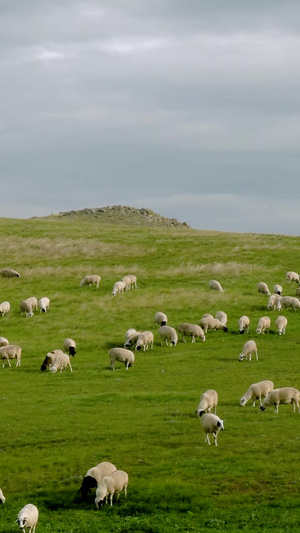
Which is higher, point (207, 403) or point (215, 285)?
point (215, 285)

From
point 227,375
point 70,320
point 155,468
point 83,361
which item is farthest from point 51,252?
point 155,468

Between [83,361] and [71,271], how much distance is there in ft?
74.9

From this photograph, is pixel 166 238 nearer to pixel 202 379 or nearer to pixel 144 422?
pixel 202 379

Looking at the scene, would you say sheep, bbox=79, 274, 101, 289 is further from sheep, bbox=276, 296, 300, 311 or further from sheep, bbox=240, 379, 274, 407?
sheep, bbox=240, 379, 274, 407

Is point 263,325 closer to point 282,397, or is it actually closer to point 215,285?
point 215,285

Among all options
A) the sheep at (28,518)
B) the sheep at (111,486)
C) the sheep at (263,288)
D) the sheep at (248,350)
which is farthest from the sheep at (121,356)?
the sheep at (28,518)

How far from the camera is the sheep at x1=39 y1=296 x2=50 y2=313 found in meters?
51.4

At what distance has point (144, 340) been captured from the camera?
42844mm

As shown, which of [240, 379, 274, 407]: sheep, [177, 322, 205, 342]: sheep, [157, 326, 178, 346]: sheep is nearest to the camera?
[240, 379, 274, 407]: sheep

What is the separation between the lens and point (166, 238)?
8150 centimetres

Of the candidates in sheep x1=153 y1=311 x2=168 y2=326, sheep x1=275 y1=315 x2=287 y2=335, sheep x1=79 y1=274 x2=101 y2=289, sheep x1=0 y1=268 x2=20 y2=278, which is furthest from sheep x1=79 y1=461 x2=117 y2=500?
sheep x1=0 y1=268 x2=20 y2=278

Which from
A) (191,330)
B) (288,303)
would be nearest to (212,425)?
(191,330)

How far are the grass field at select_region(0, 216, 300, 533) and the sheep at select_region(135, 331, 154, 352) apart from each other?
0.66 m

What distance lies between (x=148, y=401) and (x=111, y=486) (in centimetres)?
1169
